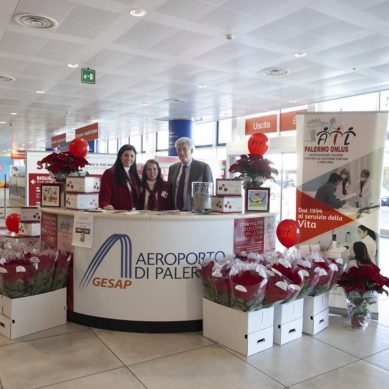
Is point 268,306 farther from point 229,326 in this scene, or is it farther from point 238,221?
point 238,221

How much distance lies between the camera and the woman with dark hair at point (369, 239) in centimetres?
395

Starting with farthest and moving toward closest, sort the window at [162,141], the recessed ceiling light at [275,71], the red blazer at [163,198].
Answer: the window at [162,141]
the recessed ceiling light at [275,71]
the red blazer at [163,198]

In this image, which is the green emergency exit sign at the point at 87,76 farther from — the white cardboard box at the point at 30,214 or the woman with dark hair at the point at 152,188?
the woman with dark hair at the point at 152,188

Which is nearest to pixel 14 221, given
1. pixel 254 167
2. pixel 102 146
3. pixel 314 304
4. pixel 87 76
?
pixel 87 76

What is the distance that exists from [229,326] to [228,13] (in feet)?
11.3

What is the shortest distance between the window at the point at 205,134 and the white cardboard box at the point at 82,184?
10.2 meters

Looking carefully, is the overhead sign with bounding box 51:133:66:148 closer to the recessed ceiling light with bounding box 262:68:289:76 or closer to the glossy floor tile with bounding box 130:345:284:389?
the recessed ceiling light with bounding box 262:68:289:76

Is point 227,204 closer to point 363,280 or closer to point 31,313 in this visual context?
point 363,280

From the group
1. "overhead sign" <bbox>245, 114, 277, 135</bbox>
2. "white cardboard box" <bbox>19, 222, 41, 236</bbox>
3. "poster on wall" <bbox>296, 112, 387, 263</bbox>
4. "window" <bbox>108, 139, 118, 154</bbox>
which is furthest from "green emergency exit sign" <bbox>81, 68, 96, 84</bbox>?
"window" <bbox>108, 139, 118, 154</bbox>

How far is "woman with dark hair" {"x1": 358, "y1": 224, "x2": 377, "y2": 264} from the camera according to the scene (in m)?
3.95

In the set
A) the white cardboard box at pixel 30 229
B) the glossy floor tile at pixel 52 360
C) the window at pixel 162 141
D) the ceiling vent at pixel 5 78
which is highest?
the ceiling vent at pixel 5 78

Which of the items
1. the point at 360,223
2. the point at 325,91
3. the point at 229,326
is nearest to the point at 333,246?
the point at 360,223

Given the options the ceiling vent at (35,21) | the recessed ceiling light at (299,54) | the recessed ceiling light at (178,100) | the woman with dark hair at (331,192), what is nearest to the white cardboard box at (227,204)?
the woman with dark hair at (331,192)

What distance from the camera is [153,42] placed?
5777 mm
